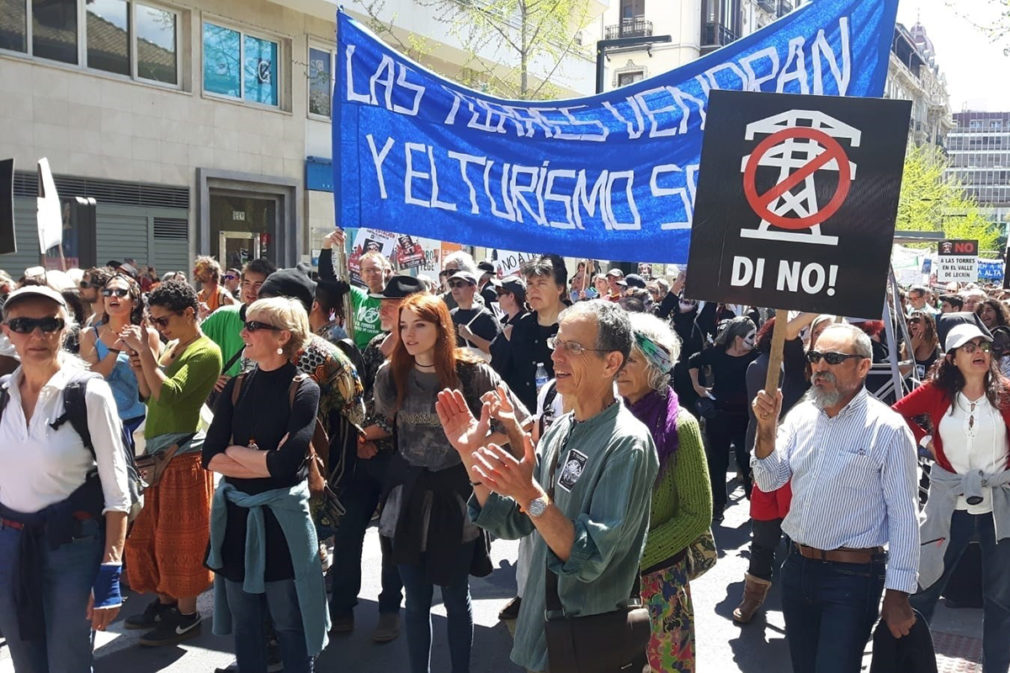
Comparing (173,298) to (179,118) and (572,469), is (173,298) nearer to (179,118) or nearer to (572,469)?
(572,469)

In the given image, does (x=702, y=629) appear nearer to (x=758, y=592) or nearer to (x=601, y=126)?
(x=758, y=592)

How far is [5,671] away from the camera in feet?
14.9

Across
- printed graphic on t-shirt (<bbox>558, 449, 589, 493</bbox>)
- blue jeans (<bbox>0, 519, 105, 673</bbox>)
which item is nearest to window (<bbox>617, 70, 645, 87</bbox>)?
blue jeans (<bbox>0, 519, 105, 673</bbox>)

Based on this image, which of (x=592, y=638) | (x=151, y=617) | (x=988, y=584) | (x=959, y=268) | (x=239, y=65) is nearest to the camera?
(x=592, y=638)

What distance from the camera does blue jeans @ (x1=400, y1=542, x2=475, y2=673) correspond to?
412 centimetres

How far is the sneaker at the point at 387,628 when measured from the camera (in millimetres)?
4945

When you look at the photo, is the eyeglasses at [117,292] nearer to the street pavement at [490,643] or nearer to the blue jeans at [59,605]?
the street pavement at [490,643]

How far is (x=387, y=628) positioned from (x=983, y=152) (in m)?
169

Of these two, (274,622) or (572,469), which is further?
(274,622)

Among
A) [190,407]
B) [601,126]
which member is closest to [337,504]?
[190,407]

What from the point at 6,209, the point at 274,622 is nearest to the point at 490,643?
the point at 274,622

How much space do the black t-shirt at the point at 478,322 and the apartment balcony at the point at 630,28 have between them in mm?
43065

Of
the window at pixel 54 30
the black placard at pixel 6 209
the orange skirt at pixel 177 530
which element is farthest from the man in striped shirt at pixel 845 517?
the window at pixel 54 30

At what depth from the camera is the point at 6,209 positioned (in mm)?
7250
